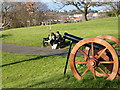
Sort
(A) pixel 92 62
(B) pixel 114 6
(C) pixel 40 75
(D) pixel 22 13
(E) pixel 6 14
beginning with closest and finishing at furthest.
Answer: (A) pixel 92 62
(C) pixel 40 75
(E) pixel 6 14
(D) pixel 22 13
(B) pixel 114 6

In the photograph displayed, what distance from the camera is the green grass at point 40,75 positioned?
5.36 m

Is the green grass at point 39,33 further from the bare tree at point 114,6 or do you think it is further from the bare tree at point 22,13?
the bare tree at point 114,6

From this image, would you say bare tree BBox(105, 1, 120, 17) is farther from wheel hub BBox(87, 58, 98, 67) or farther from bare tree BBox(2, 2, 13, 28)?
Result: wheel hub BBox(87, 58, 98, 67)

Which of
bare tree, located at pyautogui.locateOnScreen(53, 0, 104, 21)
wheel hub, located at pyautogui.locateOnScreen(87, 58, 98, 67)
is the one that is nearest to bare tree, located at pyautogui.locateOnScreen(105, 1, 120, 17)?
bare tree, located at pyautogui.locateOnScreen(53, 0, 104, 21)

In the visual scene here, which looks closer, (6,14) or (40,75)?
(40,75)

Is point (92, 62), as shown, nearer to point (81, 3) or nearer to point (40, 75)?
point (40, 75)

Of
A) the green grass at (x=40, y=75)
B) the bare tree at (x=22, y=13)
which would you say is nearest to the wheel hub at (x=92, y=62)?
the green grass at (x=40, y=75)

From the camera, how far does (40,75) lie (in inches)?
316

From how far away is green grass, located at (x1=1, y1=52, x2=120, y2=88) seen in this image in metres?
5.36

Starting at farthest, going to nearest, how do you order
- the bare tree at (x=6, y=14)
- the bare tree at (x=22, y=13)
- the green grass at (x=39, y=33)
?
the bare tree at (x=22, y=13)
the bare tree at (x=6, y=14)
the green grass at (x=39, y=33)

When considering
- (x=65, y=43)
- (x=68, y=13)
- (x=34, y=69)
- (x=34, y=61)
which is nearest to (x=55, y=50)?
(x=65, y=43)

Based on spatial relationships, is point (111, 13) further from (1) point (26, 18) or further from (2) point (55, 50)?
(2) point (55, 50)

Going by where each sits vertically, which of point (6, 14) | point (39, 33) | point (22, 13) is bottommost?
point (39, 33)

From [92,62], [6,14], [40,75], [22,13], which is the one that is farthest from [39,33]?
[92,62]
